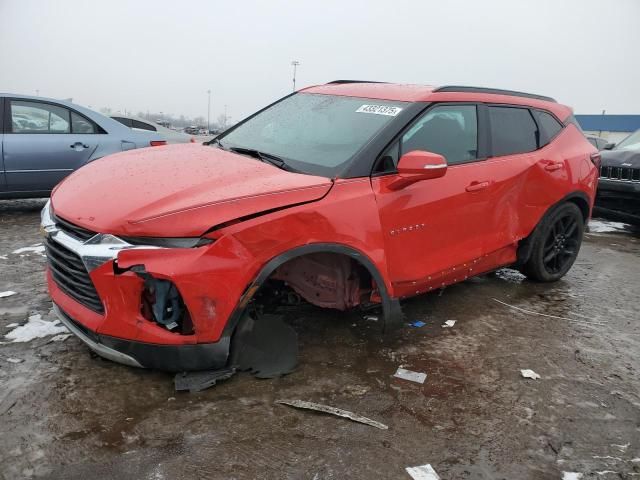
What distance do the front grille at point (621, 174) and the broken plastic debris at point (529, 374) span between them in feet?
17.4

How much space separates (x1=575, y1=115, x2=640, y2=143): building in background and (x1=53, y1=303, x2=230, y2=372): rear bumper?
5655 centimetres

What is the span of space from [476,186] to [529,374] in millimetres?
1314

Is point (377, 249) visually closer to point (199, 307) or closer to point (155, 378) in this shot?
point (199, 307)

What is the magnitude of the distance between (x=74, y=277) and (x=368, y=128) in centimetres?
195

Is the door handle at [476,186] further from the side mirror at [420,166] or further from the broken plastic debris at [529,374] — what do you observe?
Answer: the broken plastic debris at [529,374]

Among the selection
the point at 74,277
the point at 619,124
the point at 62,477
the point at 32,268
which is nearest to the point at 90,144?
the point at 32,268

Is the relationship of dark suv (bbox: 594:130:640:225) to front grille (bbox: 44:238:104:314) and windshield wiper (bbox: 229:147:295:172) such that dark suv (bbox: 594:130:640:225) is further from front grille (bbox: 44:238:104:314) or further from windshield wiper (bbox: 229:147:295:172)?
front grille (bbox: 44:238:104:314)

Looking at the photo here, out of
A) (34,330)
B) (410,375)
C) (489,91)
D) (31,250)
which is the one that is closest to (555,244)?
(489,91)

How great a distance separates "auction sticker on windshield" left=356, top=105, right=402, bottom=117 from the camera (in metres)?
3.38

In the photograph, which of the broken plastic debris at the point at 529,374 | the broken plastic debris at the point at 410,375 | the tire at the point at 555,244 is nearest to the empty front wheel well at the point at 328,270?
the broken plastic debris at the point at 410,375

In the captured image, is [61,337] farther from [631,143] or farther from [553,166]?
[631,143]

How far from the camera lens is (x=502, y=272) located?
17.3 feet

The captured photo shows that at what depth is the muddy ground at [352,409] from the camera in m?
2.23

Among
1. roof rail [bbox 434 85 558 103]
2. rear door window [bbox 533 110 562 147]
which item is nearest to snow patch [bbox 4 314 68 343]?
roof rail [bbox 434 85 558 103]
